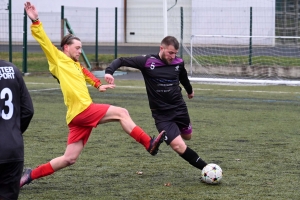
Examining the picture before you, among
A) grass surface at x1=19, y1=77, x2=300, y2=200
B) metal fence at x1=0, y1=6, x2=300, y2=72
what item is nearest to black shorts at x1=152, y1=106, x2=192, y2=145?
grass surface at x1=19, y1=77, x2=300, y2=200

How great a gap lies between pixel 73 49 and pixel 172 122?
133 cm

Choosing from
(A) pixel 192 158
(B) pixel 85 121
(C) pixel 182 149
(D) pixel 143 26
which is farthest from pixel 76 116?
(D) pixel 143 26

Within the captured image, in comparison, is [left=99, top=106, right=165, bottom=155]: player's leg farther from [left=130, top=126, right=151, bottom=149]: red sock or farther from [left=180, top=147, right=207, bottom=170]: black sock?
[left=180, top=147, right=207, bottom=170]: black sock

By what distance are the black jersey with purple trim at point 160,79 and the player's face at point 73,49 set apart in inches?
21.7

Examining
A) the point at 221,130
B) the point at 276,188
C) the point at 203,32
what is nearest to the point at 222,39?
the point at 203,32

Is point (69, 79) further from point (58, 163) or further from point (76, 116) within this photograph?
point (58, 163)

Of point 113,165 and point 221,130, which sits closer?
point 113,165

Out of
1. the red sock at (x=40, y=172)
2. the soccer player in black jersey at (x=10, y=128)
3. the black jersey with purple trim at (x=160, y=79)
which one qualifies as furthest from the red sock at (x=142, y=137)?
the soccer player in black jersey at (x=10, y=128)

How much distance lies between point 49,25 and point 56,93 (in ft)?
36.4

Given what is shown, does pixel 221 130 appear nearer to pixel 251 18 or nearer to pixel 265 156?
pixel 265 156

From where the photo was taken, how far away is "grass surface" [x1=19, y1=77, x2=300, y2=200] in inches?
246

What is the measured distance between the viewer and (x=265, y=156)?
7969 millimetres

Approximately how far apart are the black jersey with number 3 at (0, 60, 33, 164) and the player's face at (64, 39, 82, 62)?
220 centimetres

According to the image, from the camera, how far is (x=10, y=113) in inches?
166
